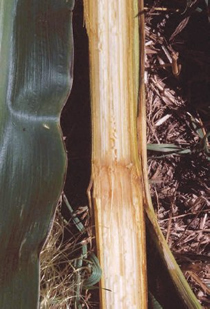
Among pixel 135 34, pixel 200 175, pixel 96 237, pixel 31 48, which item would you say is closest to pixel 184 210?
pixel 200 175

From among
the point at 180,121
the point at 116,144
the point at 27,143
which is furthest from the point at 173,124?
the point at 27,143

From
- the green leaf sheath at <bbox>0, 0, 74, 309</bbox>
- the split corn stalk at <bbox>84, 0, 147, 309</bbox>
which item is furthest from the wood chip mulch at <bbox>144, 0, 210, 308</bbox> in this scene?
the green leaf sheath at <bbox>0, 0, 74, 309</bbox>

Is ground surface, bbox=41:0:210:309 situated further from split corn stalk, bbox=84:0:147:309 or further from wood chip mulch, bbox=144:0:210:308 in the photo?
split corn stalk, bbox=84:0:147:309

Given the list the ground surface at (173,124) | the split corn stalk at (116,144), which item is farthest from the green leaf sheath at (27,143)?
the ground surface at (173,124)

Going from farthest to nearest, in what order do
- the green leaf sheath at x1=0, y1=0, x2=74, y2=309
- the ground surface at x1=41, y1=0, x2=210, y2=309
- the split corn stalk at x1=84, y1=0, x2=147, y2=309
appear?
the ground surface at x1=41, y1=0, x2=210, y2=309, the split corn stalk at x1=84, y1=0, x2=147, y2=309, the green leaf sheath at x1=0, y1=0, x2=74, y2=309

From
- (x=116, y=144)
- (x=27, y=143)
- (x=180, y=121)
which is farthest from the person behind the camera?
(x=180, y=121)

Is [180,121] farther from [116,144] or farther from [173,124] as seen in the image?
[116,144]
